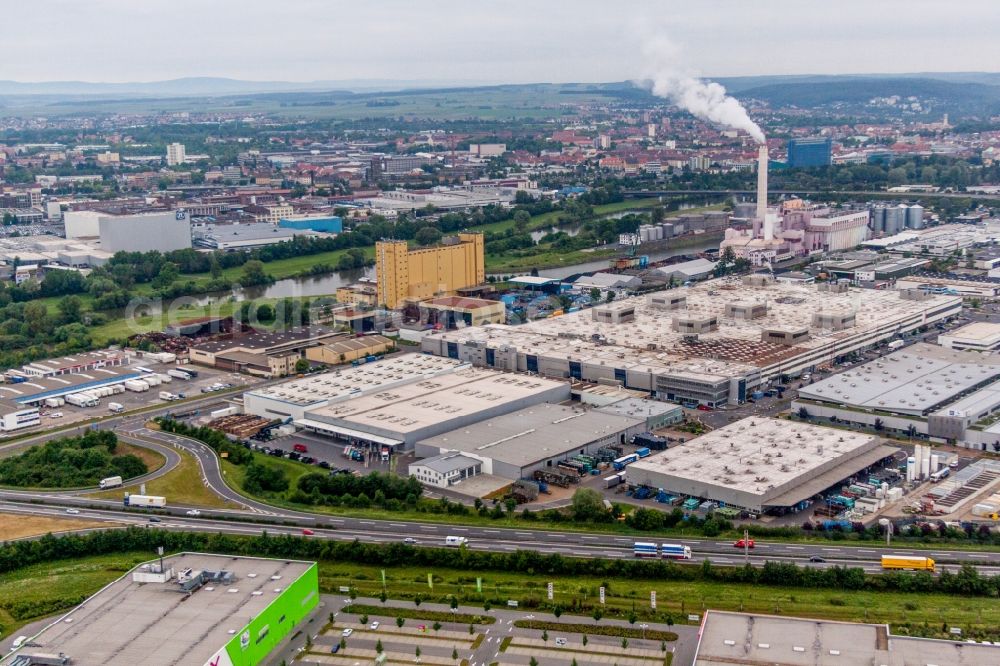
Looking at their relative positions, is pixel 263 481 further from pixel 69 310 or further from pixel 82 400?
pixel 69 310

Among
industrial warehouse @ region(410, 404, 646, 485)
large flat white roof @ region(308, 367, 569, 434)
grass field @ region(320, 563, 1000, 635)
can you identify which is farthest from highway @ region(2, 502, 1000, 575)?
large flat white roof @ region(308, 367, 569, 434)

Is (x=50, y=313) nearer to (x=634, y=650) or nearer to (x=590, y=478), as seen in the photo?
(x=590, y=478)

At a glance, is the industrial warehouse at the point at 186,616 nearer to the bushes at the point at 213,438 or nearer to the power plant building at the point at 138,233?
the bushes at the point at 213,438

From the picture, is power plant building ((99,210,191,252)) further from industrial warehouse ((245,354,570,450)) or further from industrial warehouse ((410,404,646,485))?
industrial warehouse ((410,404,646,485))

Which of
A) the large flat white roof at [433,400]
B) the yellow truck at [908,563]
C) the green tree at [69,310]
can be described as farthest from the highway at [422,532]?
the green tree at [69,310]

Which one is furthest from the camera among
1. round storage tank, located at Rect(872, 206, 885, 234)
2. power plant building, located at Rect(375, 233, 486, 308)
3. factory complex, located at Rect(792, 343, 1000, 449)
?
round storage tank, located at Rect(872, 206, 885, 234)

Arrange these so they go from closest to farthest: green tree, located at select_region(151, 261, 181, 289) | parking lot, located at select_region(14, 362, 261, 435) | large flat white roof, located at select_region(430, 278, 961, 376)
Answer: parking lot, located at select_region(14, 362, 261, 435), large flat white roof, located at select_region(430, 278, 961, 376), green tree, located at select_region(151, 261, 181, 289)
